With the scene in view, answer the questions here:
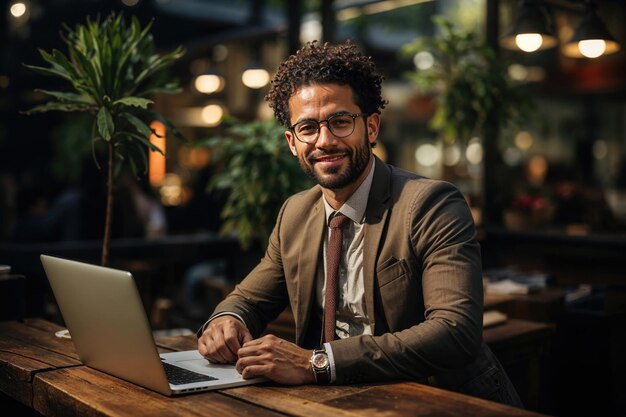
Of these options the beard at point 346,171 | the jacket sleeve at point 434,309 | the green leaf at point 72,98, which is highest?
the green leaf at point 72,98

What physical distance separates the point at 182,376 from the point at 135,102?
49.7 inches

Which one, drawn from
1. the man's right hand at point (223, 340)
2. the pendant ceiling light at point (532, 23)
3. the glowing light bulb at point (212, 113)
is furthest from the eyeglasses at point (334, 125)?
the glowing light bulb at point (212, 113)

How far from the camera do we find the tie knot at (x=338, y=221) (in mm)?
2490

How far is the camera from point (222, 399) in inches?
75.6

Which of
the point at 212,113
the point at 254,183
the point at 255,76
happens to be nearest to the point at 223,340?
the point at 254,183

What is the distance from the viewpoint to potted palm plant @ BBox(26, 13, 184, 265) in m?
3.10

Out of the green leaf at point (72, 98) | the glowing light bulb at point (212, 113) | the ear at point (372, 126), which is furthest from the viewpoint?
the glowing light bulb at point (212, 113)

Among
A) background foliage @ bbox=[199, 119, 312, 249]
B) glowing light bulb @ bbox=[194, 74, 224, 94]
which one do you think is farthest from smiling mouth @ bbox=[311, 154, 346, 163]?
glowing light bulb @ bbox=[194, 74, 224, 94]

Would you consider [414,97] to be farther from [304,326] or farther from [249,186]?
[304,326]

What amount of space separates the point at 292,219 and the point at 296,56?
0.55 m

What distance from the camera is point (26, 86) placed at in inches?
454

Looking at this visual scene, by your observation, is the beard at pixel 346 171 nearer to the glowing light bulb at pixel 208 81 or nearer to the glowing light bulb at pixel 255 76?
the glowing light bulb at pixel 255 76

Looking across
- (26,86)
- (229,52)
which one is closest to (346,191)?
(26,86)

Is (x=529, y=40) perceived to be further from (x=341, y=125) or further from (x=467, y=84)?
(x=341, y=125)
